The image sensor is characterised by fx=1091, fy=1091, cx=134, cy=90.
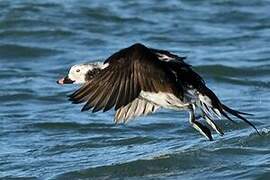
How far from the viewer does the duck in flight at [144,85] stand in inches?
294

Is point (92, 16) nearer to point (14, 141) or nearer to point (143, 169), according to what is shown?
point (14, 141)

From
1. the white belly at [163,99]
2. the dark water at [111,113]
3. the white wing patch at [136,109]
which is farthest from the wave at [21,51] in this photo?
the white belly at [163,99]

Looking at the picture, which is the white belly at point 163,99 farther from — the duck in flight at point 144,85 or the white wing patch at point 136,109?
the white wing patch at point 136,109

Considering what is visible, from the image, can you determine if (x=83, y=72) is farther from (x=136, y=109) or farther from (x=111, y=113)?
(x=111, y=113)

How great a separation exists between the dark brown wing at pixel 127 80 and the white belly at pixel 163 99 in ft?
0.17

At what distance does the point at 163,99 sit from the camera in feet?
25.4

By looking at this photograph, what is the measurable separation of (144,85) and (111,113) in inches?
126

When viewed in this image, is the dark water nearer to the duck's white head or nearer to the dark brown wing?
the duck's white head

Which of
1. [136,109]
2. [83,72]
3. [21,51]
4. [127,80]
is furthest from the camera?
[21,51]

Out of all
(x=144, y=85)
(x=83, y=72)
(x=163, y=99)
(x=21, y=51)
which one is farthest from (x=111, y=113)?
(x=21, y=51)

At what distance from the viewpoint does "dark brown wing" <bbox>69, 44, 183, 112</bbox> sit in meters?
7.46

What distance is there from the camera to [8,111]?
36.7ft

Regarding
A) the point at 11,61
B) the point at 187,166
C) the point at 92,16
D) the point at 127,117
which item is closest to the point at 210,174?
the point at 187,166

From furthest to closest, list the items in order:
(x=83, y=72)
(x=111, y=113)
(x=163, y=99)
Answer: (x=111, y=113) → (x=83, y=72) → (x=163, y=99)
